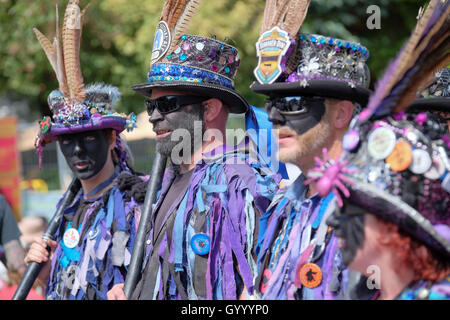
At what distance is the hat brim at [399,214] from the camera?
86.4 inches

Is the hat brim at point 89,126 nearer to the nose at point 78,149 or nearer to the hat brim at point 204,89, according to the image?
the nose at point 78,149

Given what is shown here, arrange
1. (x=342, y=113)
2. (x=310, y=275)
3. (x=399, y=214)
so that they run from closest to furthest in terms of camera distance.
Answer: (x=399, y=214) → (x=310, y=275) → (x=342, y=113)

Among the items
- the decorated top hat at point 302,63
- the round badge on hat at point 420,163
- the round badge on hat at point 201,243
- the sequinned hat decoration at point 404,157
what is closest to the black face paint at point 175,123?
the round badge on hat at point 201,243

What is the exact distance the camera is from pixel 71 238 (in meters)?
4.75

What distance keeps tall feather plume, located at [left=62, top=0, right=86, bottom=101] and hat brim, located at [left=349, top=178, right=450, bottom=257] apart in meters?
3.10

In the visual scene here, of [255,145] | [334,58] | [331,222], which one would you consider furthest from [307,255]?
[255,145]

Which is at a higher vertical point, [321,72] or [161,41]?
[161,41]

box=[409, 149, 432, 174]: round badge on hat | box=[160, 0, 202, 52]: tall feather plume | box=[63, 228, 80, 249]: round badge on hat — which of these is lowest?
box=[409, 149, 432, 174]: round badge on hat

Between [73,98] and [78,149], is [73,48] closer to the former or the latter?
[73,98]

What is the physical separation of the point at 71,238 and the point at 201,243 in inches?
61.9

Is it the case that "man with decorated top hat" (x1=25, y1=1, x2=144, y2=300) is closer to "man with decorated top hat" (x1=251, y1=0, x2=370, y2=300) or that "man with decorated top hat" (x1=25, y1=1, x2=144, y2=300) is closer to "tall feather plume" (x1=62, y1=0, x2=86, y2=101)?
"tall feather plume" (x1=62, y1=0, x2=86, y2=101)

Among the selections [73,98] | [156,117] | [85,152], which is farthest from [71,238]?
[156,117]

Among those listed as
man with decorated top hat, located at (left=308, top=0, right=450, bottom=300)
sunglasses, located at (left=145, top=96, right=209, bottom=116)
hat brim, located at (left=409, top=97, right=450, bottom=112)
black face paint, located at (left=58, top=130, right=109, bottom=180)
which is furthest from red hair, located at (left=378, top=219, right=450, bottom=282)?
black face paint, located at (left=58, top=130, right=109, bottom=180)

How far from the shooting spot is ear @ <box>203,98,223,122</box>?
13.1 feet
